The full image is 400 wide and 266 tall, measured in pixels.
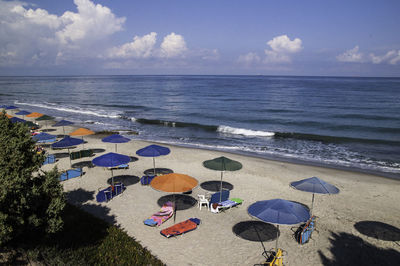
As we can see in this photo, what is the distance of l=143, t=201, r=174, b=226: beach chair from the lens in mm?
11617

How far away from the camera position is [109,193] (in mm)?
14188

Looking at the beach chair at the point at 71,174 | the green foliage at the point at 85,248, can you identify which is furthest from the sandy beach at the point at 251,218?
the green foliage at the point at 85,248

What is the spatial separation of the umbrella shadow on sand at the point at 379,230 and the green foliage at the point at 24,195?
1182 centimetres

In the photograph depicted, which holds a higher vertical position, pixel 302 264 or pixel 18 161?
pixel 18 161

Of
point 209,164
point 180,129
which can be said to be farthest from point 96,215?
point 180,129

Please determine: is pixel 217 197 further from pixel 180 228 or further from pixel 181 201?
pixel 180 228

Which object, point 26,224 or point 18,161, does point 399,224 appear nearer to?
point 26,224

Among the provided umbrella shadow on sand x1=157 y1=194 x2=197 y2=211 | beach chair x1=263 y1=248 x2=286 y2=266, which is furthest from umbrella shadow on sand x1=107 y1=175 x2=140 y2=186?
beach chair x1=263 y1=248 x2=286 y2=266

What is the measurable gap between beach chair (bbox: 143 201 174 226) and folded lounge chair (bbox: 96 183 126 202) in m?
3.11

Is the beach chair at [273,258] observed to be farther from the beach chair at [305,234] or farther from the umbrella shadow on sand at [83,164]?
the umbrella shadow on sand at [83,164]

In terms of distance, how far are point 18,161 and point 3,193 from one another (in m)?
2.26

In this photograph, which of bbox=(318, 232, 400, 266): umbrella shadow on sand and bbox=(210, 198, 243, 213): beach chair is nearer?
bbox=(318, 232, 400, 266): umbrella shadow on sand

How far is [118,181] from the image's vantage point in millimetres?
16422

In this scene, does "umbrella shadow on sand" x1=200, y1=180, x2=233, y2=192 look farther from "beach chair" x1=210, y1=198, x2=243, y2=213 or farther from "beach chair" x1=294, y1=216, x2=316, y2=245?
"beach chair" x1=294, y1=216, x2=316, y2=245
